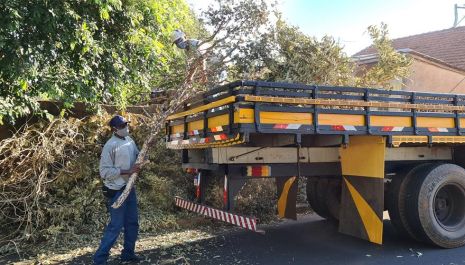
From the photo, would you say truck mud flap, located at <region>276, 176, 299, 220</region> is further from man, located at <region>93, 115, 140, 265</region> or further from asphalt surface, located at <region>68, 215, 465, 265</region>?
man, located at <region>93, 115, 140, 265</region>

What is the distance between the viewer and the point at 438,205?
246 inches

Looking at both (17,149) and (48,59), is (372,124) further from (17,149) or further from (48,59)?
(17,149)

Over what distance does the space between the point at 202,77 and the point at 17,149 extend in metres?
3.06

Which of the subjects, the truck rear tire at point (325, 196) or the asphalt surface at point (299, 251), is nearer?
the asphalt surface at point (299, 251)

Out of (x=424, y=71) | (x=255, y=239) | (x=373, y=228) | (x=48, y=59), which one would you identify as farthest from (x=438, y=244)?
(x=424, y=71)

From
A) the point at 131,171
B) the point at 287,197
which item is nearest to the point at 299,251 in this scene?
the point at 287,197

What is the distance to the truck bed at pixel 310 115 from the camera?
4641mm

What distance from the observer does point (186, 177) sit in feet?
26.3

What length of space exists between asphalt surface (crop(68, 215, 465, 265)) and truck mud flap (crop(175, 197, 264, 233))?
1.77 ft

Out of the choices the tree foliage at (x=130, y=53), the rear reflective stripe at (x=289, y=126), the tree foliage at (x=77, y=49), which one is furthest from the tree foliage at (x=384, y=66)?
the rear reflective stripe at (x=289, y=126)

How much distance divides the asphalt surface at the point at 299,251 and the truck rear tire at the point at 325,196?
0.45m

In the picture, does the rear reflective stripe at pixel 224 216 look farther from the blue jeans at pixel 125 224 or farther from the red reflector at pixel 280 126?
the red reflector at pixel 280 126

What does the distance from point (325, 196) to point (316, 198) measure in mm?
258

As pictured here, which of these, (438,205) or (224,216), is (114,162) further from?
(438,205)
